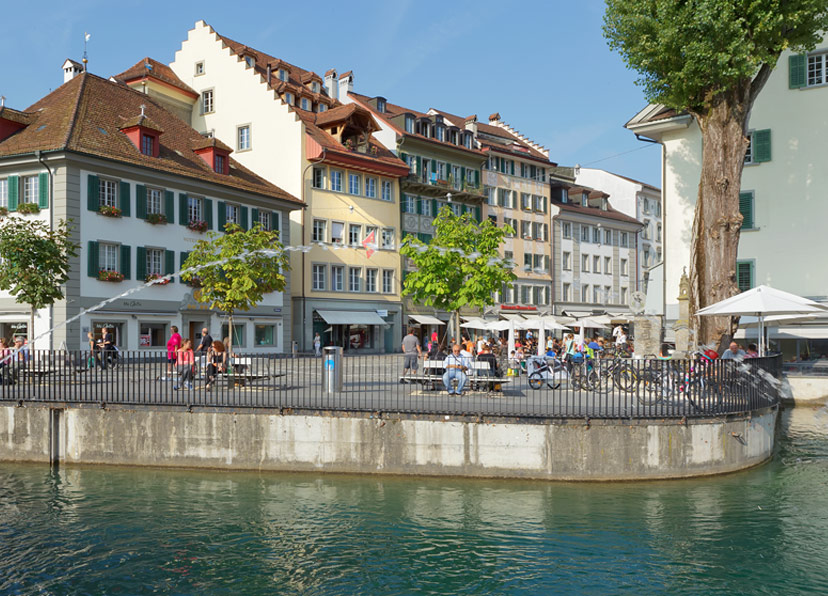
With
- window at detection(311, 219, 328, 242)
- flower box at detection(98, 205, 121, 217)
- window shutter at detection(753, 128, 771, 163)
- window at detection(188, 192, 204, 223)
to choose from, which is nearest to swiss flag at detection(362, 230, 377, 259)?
window at detection(311, 219, 328, 242)

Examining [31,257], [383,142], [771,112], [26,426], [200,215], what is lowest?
[26,426]

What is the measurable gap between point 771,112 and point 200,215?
24.7m

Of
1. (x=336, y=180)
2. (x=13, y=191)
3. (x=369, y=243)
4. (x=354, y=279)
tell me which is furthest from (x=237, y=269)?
(x=369, y=243)

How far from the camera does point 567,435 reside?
14.2 metres

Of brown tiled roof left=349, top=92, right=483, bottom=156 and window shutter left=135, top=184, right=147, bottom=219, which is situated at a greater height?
brown tiled roof left=349, top=92, right=483, bottom=156

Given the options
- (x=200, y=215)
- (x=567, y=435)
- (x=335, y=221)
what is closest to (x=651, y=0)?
(x=567, y=435)

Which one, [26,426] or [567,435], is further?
[26,426]

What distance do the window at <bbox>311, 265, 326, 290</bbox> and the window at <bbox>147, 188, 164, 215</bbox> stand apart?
39.2ft

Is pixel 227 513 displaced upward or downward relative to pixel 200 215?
downward

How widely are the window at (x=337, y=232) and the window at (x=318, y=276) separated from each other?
73.6 inches

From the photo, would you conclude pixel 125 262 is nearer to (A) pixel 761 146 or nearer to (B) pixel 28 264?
(B) pixel 28 264

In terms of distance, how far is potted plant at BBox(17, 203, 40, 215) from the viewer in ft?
107

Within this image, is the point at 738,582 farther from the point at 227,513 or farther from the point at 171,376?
the point at 171,376

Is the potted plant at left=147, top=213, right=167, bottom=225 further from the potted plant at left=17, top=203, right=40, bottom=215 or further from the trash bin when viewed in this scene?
the trash bin
